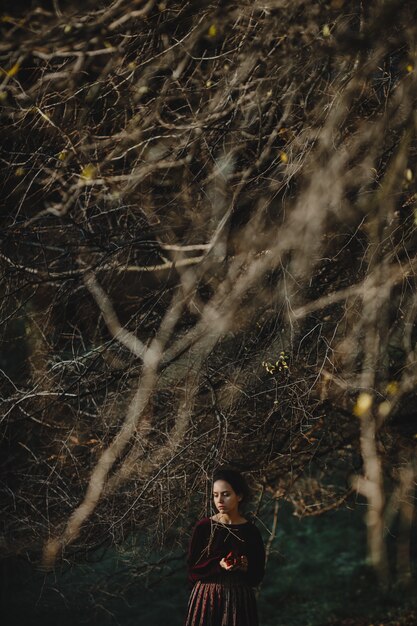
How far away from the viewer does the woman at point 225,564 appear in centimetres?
336

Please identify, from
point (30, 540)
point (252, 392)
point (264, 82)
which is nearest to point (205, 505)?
point (252, 392)

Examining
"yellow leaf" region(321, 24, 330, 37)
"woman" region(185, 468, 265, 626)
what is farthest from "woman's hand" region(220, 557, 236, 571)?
"yellow leaf" region(321, 24, 330, 37)

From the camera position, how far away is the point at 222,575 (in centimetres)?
340

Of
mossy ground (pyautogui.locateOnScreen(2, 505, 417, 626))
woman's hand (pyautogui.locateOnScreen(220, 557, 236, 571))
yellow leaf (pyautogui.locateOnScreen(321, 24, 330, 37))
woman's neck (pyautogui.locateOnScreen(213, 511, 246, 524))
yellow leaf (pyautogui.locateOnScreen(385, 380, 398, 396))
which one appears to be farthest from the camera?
mossy ground (pyautogui.locateOnScreen(2, 505, 417, 626))

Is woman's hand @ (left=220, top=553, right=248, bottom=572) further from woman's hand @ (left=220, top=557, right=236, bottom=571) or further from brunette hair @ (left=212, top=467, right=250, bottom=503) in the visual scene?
brunette hair @ (left=212, top=467, right=250, bottom=503)

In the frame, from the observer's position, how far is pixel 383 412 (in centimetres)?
354

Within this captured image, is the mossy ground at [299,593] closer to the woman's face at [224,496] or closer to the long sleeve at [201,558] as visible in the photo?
the long sleeve at [201,558]

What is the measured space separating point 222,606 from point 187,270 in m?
1.94

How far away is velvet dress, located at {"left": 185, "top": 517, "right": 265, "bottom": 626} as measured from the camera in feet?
11.0

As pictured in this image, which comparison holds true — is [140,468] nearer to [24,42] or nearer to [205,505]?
[205,505]

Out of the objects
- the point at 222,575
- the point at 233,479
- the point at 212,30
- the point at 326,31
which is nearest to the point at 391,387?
the point at 233,479

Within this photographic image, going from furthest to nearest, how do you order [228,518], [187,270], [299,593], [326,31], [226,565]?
1. [299,593]
2. [187,270]
3. [326,31]
4. [228,518]
5. [226,565]

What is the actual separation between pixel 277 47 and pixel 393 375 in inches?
84.3

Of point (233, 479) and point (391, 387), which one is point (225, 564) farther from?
point (391, 387)
